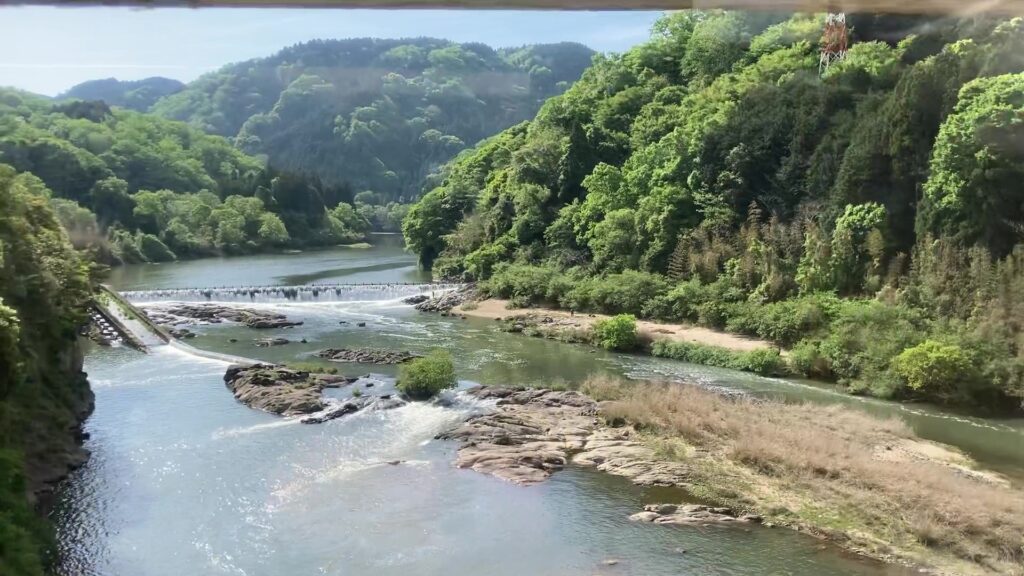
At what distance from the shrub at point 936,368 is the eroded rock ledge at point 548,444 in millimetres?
6970

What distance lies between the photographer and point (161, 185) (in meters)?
57.1

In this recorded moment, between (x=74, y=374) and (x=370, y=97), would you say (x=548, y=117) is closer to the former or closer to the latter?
(x=370, y=97)

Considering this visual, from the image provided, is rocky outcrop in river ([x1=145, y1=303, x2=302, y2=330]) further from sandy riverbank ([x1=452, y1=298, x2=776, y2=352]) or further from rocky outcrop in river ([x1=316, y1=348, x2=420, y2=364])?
sandy riverbank ([x1=452, y1=298, x2=776, y2=352])

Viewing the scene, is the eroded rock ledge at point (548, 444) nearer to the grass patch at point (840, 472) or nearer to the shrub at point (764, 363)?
the grass patch at point (840, 472)

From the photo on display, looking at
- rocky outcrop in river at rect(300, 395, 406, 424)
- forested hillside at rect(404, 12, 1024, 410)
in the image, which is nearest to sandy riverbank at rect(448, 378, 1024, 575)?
rocky outcrop in river at rect(300, 395, 406, 424)

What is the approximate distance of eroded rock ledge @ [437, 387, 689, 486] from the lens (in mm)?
12891

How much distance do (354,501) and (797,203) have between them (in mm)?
20034

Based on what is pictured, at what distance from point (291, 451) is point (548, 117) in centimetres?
3161

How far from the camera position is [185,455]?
13.7 m

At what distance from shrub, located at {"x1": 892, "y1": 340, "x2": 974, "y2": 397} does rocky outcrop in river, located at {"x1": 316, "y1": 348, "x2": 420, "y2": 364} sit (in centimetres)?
1184

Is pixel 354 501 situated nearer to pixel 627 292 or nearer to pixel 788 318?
pixel 788 318

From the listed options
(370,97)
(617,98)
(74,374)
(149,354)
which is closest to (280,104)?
(370,97)

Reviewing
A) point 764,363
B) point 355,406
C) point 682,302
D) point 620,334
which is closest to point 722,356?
point 764,363

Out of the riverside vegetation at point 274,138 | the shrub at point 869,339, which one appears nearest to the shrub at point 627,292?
the shrub at point 869,339
